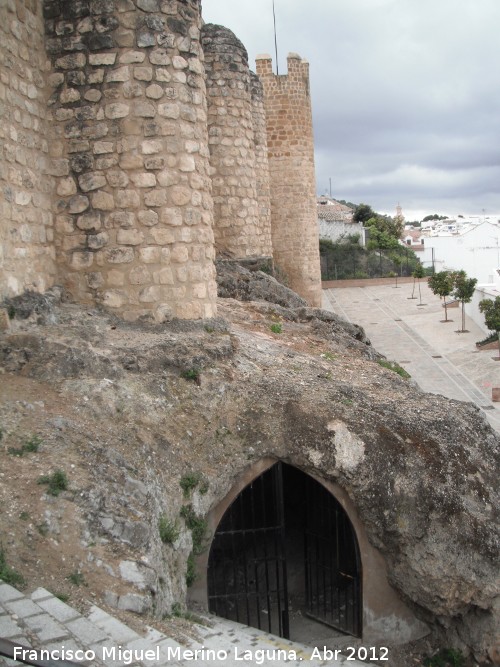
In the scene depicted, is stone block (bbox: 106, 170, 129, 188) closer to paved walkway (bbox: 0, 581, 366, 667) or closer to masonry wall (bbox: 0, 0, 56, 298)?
masonry wall (bbox: 0, 0, 56, 298)

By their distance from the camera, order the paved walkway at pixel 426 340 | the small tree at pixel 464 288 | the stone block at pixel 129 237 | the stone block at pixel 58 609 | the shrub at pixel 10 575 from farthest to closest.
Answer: the small tree at pixel 464 288 → the paved walkway at pixel 426 340 → the stone block at pixel 129 237 → the shrub at pixel 10 575 → the stone block at pixel 58 609

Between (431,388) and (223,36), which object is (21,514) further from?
(431,388)

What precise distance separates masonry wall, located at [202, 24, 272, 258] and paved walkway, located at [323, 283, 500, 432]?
25.9 ft

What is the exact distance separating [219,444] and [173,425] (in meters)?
0.47

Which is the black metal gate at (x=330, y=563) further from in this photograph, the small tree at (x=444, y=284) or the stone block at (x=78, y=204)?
the small tree at (x=444, y=284)

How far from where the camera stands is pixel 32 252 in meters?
6.66

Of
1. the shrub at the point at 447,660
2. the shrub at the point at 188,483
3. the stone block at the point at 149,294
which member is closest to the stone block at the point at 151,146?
A: the stone block at the point at 149,294

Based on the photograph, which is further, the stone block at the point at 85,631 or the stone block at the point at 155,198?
the stone block at the point at 155,198

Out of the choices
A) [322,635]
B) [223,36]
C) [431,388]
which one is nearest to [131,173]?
[322,635]

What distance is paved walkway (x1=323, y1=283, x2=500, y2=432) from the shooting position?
67.7 feet

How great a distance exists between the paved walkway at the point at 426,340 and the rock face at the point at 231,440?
34.9 feet

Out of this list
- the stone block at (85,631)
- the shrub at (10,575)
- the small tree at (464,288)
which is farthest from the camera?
the small tree at (464,288)

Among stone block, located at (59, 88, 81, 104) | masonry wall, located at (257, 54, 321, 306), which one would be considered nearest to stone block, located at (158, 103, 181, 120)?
stone block, located at (59, 88, 81, 104)

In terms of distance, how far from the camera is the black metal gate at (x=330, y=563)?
7062 mm
